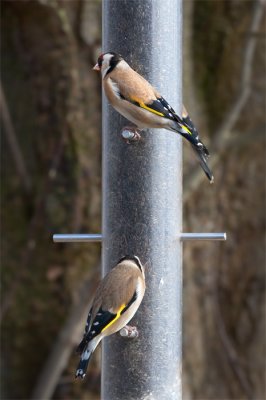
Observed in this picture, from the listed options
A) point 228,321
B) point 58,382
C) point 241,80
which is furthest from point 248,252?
point 58,382

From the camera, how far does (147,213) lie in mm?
4922

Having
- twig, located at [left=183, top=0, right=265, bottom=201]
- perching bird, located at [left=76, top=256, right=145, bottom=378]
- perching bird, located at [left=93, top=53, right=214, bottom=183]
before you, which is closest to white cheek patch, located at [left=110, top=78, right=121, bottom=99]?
perching bird, located at [left=93, top=53, right=214, bottom=183]

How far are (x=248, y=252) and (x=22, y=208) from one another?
2143mm

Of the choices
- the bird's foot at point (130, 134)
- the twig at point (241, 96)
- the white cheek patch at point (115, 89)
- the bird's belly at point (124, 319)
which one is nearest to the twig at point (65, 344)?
the twig at point (241, 96)

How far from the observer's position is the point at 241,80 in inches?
330

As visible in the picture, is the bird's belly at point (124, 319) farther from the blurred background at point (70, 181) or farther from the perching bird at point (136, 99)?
the blurred background at point (70, 181)

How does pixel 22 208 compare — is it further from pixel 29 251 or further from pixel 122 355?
pixel 122 355

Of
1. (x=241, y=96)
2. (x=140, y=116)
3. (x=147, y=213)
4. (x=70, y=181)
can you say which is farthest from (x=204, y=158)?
(x=241, y=96)

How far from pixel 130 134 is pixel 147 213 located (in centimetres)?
40

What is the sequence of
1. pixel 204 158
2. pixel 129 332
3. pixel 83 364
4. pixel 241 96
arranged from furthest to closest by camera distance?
pixel 241 96 → pixel 204 158 → pixel 129 332 → pixel 83 364

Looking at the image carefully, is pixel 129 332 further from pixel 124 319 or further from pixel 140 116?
pixel 140 116

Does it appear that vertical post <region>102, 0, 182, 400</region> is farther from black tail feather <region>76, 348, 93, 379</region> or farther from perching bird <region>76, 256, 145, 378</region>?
black tail feather <region>76, 348, 93, 379</region>

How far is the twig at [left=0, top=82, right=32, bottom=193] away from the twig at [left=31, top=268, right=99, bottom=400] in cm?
94

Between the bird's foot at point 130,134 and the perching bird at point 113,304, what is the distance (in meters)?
0.57
